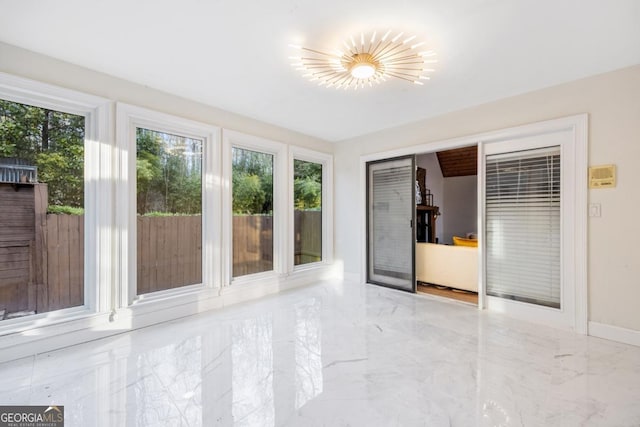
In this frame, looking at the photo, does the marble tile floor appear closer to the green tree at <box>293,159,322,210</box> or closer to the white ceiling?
the green tree at <box>293,159,322,210</box>

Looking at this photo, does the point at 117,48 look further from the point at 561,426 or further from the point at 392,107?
the point at 561,426

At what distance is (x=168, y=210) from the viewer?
3.21 m

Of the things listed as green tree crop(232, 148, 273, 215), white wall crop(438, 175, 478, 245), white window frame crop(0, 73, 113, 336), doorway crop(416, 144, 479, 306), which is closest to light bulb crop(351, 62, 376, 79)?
green tree crop(232, 148, 273, 215)

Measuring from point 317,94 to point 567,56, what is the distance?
2217mm

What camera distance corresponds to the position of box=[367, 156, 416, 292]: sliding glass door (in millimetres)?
4188

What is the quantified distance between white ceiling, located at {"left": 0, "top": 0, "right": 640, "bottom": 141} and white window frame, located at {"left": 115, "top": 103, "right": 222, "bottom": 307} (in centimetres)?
37

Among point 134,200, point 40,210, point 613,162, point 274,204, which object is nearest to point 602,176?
point 613,162

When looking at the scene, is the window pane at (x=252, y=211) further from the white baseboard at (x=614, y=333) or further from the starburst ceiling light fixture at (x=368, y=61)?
the white baseboard at (x=614, y=333)

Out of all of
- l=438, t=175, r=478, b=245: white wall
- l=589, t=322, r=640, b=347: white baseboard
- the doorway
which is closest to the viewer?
l=589, t=322, r=640, b=347: white baseboard

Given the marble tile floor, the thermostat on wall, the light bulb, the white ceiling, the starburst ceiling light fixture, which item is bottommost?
the marble tile floor

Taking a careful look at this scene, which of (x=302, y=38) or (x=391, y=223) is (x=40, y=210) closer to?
(x=302, y=38)

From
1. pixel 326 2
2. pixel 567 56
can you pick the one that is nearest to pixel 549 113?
pixel 567 56

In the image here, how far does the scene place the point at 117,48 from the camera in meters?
2.28

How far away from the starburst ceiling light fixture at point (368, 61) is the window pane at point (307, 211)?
6.88ft
